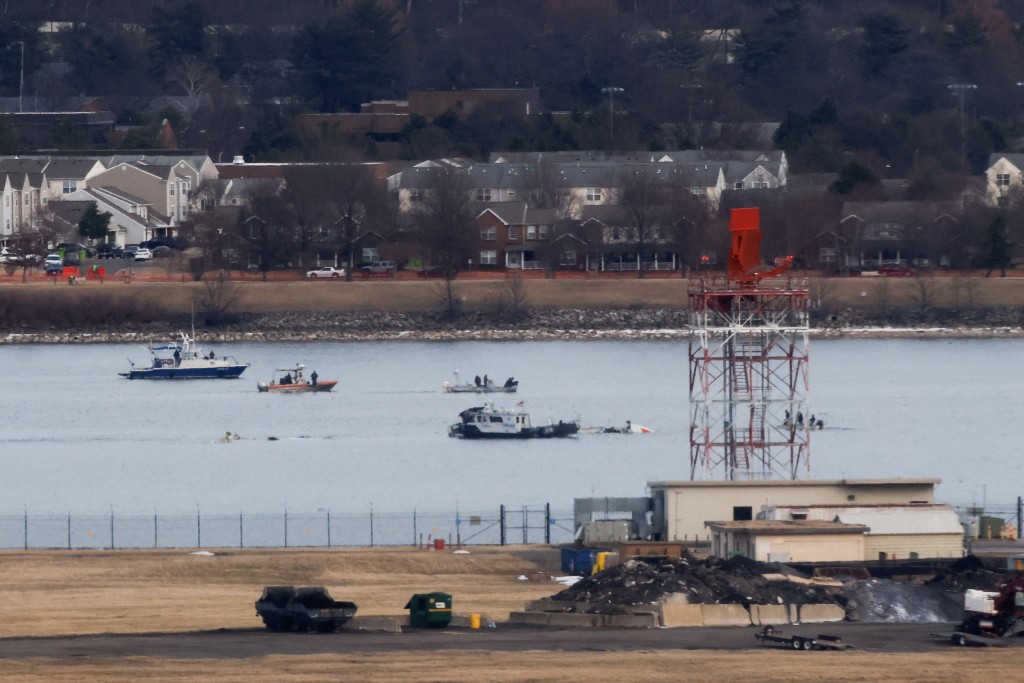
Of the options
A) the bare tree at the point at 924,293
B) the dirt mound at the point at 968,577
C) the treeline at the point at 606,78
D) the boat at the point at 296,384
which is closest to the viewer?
the dirt mound at the point at 968,577

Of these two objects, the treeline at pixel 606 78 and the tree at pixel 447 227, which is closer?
the tree at pixel 447 227

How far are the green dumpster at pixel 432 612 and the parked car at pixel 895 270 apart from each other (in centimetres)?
8005

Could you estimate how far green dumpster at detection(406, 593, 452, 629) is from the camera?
36.0m

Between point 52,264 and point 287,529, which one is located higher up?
point 52,264

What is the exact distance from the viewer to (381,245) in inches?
4808

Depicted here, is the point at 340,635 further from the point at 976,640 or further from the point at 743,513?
the point at 743,513

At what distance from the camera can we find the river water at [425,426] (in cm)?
6194

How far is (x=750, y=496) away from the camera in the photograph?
145ft

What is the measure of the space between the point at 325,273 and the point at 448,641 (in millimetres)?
84649

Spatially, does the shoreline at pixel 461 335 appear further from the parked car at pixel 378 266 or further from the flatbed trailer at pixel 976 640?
the flatbed trailer at pixel 976 640

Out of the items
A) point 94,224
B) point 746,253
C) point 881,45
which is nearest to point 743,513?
point 746,253

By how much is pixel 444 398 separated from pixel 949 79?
95.2 m

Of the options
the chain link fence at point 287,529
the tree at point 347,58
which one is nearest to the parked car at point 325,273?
the tree at point 347,58

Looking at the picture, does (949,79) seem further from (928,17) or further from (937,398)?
(937,398)
